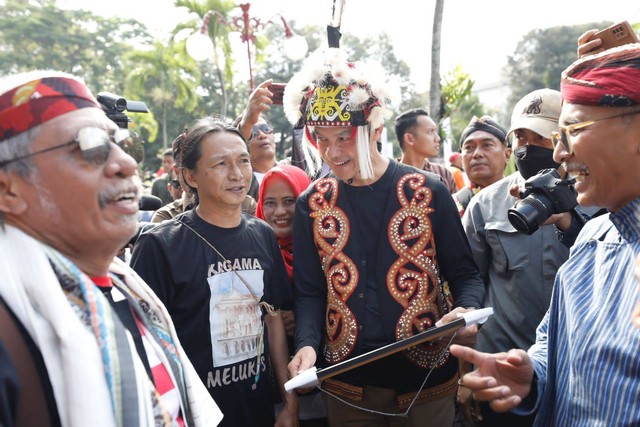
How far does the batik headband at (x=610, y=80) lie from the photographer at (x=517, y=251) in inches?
44.5

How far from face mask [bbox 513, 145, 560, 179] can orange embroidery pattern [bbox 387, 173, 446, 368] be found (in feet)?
2.42

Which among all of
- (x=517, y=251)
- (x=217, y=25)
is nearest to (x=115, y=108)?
(x=517, y=251)

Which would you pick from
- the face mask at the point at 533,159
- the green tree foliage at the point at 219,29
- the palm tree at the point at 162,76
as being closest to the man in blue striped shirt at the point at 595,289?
the face mask at the point at 533,159

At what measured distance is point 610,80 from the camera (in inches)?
64.1

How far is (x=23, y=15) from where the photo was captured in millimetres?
39312

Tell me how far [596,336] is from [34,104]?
5.48ft

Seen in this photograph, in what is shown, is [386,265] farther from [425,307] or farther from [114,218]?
[114,218]

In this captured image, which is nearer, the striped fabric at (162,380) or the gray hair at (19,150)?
the gray hair at (19,150)

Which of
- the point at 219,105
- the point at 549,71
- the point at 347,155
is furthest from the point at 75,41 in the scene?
the point at 347,155

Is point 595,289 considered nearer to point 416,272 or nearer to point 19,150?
point 416,272

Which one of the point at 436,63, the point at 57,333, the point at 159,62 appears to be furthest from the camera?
the point at 159,62

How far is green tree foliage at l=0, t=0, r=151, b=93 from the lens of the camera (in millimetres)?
37562

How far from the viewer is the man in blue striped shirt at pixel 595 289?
154 cm

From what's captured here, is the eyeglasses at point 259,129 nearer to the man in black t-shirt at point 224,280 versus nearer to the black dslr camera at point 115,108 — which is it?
the man in black t-shirt at point 224,280
